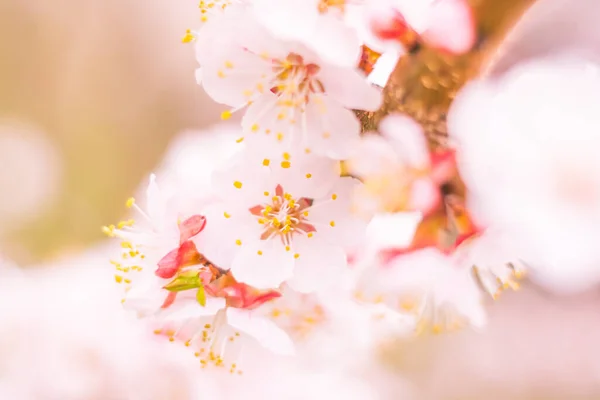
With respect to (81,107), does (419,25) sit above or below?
below

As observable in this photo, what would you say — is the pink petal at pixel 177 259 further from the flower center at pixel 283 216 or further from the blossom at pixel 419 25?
the blossom at pixel 419 25

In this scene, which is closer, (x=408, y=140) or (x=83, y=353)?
(x=408, y=140)

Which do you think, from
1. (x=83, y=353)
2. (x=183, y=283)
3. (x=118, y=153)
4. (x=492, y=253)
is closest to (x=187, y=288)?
(x=183, y=283)

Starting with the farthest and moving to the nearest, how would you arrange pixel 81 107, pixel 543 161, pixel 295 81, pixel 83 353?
pixel 81 107
pixel 83 353
pixel 295 81
pixel 543 161

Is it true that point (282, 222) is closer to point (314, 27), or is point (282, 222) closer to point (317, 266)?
point (317, 266)

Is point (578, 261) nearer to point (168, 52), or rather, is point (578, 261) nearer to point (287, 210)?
point (287, 210)

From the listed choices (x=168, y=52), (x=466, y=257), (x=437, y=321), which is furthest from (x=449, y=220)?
(x=168, y=52)

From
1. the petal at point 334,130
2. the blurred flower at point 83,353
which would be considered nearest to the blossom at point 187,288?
the petal at point 334,130

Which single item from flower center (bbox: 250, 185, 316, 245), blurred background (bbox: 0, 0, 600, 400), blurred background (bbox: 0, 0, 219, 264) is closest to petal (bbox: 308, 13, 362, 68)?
flower center (bbox: 250, 185, 316, 245)
